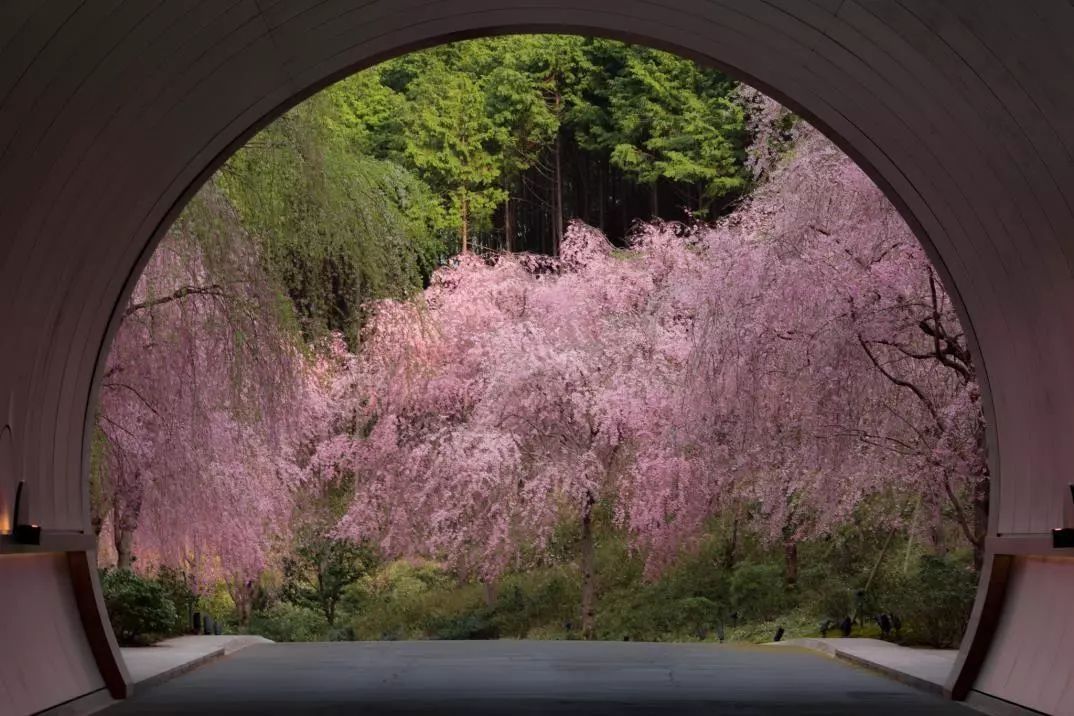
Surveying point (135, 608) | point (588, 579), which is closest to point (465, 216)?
point (588, 579)

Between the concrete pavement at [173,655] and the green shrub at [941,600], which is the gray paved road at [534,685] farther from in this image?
the green shrub at [941,600]

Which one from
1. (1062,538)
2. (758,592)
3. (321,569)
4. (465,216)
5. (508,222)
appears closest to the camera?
(1062,538)

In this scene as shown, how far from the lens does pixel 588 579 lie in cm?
3030

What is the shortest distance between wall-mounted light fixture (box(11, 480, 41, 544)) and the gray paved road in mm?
1947

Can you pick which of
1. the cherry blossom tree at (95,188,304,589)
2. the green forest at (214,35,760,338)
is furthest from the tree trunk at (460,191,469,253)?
the cherry blossom tree at (95,188,304,589)

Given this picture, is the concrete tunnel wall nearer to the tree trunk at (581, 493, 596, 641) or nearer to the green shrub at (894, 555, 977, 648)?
the green shrub at (894, 555, 977, 648)

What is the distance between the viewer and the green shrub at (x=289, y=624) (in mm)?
32625

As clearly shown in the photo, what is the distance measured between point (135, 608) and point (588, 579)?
11.4 metres

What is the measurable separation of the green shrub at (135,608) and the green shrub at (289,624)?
1120 centimetres

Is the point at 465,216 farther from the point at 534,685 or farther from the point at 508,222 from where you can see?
the point at 534,685

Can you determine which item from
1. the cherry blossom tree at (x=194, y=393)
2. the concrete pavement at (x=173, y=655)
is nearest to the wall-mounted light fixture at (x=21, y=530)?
the concrete pavement at (x=173, y=655)

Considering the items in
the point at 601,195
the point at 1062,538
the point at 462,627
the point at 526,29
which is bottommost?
the point at 1062,538

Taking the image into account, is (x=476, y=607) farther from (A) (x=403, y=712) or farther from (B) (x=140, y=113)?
(B) (x=140, y=113)

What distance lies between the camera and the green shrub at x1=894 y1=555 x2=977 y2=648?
64.2 ft
